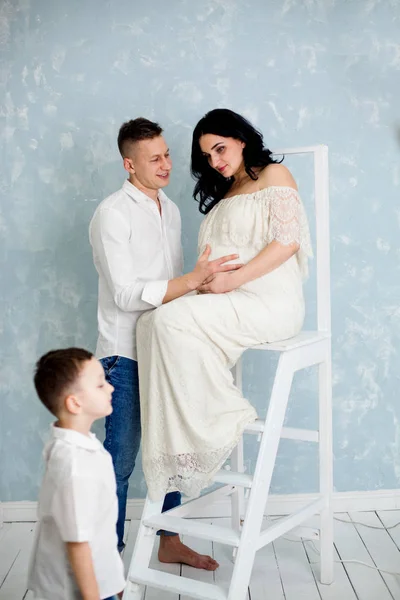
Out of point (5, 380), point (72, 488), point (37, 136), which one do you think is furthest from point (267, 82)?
point (72, 488)

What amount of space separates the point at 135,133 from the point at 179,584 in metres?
1.47

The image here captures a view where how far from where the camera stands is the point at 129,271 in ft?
8.36

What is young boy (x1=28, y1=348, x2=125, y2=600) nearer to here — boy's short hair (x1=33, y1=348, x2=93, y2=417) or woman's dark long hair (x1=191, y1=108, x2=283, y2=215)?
boy's short hair (x1=33, y1=348, x2=93, y2=417)

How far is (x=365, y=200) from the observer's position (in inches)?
128

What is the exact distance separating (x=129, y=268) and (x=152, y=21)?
3.88 ft

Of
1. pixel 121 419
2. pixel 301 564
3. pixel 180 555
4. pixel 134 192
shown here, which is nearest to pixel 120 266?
pixel 134 192

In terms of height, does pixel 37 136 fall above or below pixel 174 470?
above

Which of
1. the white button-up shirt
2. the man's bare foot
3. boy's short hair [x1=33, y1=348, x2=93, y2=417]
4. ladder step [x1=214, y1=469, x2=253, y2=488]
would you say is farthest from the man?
boy's short hair [x1=33, y1=348, x2=93, y2=417]

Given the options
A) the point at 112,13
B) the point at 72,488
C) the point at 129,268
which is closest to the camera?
the point at 72,488

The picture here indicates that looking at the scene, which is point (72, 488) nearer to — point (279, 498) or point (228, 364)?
point (228, 364)

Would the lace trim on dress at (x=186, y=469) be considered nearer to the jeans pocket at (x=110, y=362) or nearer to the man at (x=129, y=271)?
the man at (x=129, y=271)

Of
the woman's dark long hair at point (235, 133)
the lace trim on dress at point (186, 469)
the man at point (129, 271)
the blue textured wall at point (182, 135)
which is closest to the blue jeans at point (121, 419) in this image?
the man at point (129, 271)

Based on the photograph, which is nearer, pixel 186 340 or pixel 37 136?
pixel 186 340

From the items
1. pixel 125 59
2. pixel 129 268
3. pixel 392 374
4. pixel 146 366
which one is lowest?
pixel 392 374
